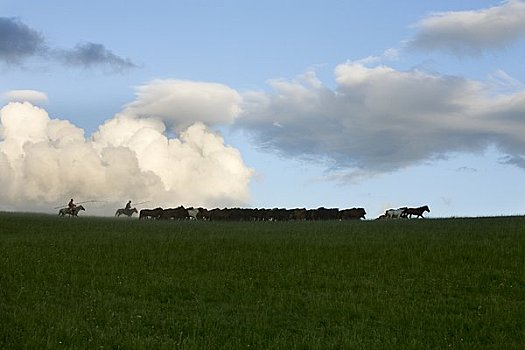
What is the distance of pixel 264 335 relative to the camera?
705 inches

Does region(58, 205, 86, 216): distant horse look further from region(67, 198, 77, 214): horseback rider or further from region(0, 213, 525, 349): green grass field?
region(0, 213, 525, 349): green grass field

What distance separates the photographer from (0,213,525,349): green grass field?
17625 millimetres

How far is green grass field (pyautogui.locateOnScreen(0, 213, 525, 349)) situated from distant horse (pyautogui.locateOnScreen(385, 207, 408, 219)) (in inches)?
1288

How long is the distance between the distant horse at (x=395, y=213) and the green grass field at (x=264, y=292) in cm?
3271

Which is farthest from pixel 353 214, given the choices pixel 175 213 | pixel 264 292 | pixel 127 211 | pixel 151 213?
pixel 264 292

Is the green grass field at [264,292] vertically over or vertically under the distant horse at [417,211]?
under

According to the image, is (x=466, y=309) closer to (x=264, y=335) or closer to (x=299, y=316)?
(x=299, y=316)

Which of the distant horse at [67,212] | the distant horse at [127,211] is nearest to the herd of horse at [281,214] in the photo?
the distant horse at [67,212]

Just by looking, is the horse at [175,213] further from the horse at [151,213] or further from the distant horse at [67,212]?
the distant horse at [67,212]

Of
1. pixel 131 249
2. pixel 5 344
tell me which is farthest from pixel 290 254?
pixel 5 344

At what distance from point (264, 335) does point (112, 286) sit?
9.02 metres

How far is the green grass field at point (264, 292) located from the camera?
17.6m

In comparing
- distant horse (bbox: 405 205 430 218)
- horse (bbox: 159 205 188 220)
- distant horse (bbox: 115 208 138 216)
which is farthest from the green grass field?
distant horse (bbox: 115 208 138 216)

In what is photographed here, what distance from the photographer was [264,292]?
2420cm
